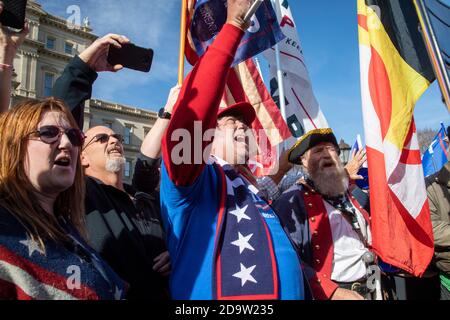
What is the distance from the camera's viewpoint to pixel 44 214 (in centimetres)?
133

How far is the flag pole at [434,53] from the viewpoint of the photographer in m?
2.52

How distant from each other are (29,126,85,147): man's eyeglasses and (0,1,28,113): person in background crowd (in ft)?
0.82

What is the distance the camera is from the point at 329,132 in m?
3.29

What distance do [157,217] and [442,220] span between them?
2638 millimetres

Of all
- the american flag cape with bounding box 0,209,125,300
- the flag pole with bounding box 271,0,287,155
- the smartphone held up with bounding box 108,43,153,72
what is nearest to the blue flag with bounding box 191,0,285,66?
the smartphone held up with bounding box 108,43,153,72

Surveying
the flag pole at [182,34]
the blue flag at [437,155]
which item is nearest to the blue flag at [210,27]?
the flag pole at [182,34]

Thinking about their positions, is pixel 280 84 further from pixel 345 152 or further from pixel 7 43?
pixel 7 43

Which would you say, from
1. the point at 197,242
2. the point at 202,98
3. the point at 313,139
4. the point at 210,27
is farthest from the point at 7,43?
the point at 313,139

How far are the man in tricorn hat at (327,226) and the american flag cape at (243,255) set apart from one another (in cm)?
70

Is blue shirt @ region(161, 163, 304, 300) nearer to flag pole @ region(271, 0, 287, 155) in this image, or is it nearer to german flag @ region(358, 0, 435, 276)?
german flag @ region(358, 0, 435, 276)

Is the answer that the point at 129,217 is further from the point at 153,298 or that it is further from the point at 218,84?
the point at 218,84

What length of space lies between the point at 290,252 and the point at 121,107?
120ft

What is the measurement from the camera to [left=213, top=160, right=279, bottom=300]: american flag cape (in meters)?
1.54

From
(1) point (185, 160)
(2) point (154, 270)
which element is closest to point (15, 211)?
(1) point (185, 160)
